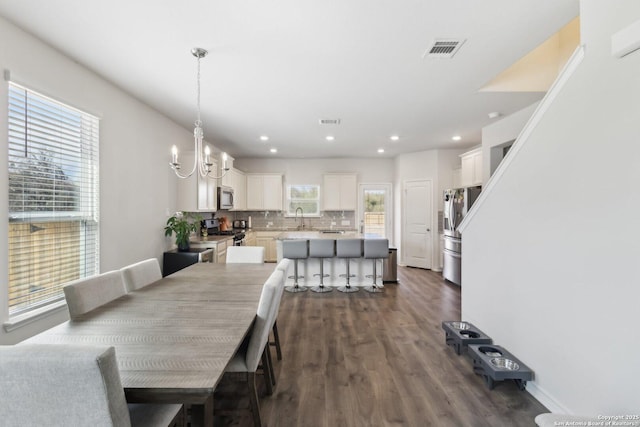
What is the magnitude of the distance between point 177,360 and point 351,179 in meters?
6.69

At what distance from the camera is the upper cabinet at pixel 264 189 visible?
7500 millimetres

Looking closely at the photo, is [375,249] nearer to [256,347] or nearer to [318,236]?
[318,236]

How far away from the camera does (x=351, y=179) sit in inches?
298

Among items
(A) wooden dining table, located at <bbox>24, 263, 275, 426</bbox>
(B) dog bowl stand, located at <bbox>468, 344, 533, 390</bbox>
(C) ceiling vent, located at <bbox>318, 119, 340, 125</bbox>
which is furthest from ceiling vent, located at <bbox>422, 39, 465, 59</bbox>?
(B) dog bowl stand, located at <bbox>468, 344, 533, 390</bbox>

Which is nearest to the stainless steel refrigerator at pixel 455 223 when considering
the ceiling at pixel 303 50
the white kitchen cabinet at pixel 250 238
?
the ceiling at pixel 303 50

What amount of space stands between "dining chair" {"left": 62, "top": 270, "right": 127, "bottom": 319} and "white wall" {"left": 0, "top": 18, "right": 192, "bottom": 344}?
2.70ft

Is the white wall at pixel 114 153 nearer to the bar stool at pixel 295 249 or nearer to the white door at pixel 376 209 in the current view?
the bar stool at pixel 295 249

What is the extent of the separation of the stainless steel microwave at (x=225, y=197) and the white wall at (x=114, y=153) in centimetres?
116

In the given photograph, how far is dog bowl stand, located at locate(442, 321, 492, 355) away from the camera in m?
2.70

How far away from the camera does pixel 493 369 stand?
219cm

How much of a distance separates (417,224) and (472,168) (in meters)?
1.90

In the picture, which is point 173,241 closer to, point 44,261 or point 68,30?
point 44,261

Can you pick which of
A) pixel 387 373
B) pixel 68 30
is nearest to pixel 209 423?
pixel 387 373

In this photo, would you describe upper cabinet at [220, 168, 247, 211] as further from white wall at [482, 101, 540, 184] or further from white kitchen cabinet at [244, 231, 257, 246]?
white wall at [482, 101, 540, 184]
